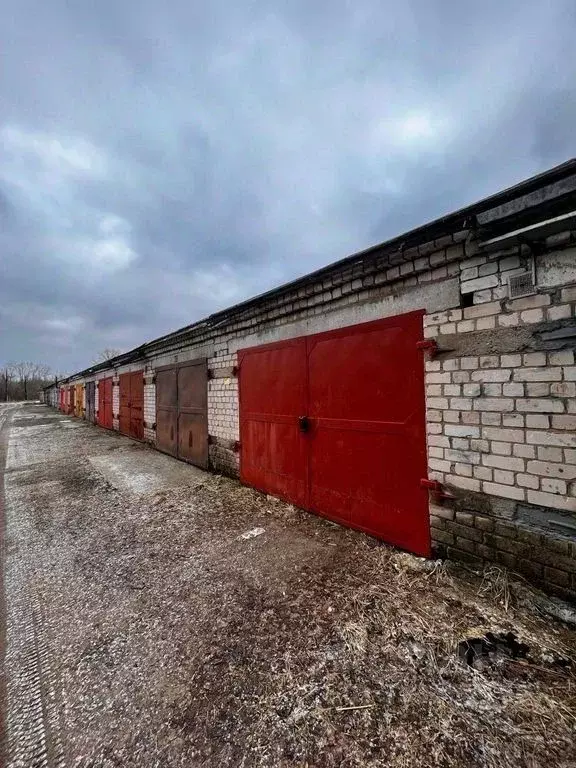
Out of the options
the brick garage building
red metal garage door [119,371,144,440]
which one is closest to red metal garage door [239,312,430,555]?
the brick garage building

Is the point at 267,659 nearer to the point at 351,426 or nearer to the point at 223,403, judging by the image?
the point at 351,426

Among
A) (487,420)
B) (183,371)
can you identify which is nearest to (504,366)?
(487,420)

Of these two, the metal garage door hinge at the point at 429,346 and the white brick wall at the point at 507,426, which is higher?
the metal garage door hinge at the point at 429,346

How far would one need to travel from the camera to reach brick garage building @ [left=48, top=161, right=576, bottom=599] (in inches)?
94.8

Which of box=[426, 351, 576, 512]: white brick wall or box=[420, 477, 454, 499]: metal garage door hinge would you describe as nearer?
box=[426, 351, 576, 512]: white brick wall

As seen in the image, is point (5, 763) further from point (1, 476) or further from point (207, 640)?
point (1, 476)

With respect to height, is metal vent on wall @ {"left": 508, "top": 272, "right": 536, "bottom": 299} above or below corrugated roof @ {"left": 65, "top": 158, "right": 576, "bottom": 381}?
below

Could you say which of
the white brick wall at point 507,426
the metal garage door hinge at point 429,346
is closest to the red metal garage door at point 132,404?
the metal garage door hinge at point 429,346

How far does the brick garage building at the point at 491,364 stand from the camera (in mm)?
2408

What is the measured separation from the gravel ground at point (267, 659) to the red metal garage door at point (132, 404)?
735 centimetres

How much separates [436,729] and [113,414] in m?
15.2

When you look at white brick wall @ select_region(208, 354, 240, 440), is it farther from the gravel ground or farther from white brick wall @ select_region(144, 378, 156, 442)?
white brick wall @ select_region(144, 378, 156, 442)

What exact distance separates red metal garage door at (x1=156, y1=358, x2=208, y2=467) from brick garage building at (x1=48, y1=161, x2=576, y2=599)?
3921 mm

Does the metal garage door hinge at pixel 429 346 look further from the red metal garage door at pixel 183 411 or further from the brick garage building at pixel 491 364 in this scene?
the red metal garage door at pixel 183 411
